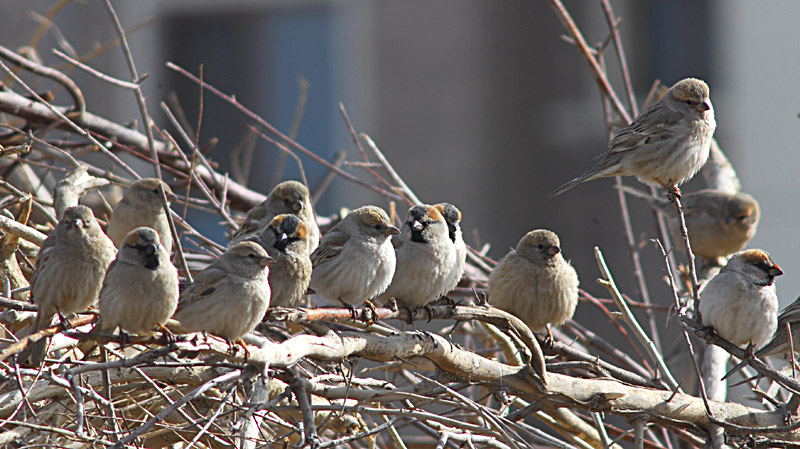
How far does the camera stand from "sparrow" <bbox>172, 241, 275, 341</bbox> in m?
4.15

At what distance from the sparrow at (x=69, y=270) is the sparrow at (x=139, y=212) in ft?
4.98

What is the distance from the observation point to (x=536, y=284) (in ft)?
18.9

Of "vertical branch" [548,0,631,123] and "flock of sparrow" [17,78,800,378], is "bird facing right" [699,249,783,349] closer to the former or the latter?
"flock of sparrow" [17,78,800,378]

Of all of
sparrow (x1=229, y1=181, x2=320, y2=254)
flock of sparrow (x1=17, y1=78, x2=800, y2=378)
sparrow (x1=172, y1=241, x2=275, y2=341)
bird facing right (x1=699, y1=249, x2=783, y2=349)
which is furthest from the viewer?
sparrow (x1=229, y1=181, x2=320, y2=254)

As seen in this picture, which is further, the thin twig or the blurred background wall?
the blurred background wall

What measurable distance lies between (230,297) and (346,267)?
974 millimetres

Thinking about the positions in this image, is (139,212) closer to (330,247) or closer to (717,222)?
(330,247)

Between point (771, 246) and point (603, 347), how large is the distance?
6668 mm

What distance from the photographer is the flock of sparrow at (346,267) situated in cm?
405

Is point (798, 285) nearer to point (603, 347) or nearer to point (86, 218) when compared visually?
point (603, 347)

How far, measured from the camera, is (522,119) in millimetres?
14836

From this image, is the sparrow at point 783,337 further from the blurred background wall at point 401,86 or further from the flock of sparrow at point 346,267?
the blurred background wall at point 401,86

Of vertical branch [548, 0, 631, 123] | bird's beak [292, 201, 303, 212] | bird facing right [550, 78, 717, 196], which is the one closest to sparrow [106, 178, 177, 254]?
bird's beak [292, 201, 303, 212]

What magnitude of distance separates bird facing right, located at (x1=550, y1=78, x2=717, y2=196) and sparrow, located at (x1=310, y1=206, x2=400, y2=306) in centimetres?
116
